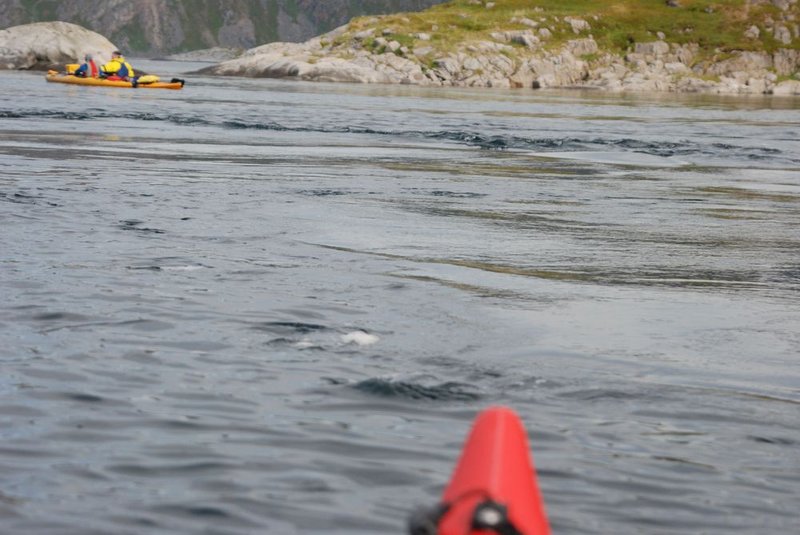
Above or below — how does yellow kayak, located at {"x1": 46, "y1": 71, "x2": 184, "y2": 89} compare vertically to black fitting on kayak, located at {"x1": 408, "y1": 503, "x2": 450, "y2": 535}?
below

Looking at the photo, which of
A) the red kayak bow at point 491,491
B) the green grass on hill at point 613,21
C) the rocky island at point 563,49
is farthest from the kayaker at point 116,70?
the green grass on hill at point 613,21

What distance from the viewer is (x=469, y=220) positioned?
52.4 ft

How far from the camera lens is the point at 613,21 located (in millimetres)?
153000

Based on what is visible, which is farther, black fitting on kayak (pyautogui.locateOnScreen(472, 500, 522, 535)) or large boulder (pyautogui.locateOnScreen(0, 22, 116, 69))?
large boulder (pyautogui.locateOnScreen(0, 22, 116, 69))

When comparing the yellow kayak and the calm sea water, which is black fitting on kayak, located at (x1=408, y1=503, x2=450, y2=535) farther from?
the yellow kayak

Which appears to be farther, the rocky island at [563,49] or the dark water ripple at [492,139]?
the rocky island at [563,49]

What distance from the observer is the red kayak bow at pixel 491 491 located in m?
3.33

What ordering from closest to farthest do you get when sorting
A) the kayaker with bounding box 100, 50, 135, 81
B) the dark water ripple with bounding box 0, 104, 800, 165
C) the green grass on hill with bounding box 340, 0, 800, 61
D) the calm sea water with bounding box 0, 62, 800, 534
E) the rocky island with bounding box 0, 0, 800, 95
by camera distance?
the calm sea water with bounding box 0, 62, 800, 534
the dark water ripple with bounding box 0, 104, 800, 165
the kayaker with bounding box 100, 50, 135, 81
the rocky island with bounding box 0, 0, 800, 95
the green grass on hill with bounding box 340, 0, 800, 61

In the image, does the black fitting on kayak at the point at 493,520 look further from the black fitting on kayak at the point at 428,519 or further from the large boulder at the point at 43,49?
the large boulder at the point at 43,49

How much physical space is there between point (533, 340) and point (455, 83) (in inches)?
4445

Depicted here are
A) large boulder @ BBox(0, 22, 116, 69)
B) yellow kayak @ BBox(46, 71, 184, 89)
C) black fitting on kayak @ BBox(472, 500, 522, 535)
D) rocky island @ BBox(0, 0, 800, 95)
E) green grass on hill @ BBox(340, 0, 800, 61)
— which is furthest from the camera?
green grass on hill @ BBox(340, 0, 800, 61)

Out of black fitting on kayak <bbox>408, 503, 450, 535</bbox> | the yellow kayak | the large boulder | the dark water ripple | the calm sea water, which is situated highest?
the large boulder

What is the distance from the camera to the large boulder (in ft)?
306

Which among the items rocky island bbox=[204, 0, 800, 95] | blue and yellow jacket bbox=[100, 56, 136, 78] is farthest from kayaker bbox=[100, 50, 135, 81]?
rocky island bbox=[204, 0, 800, 95]
